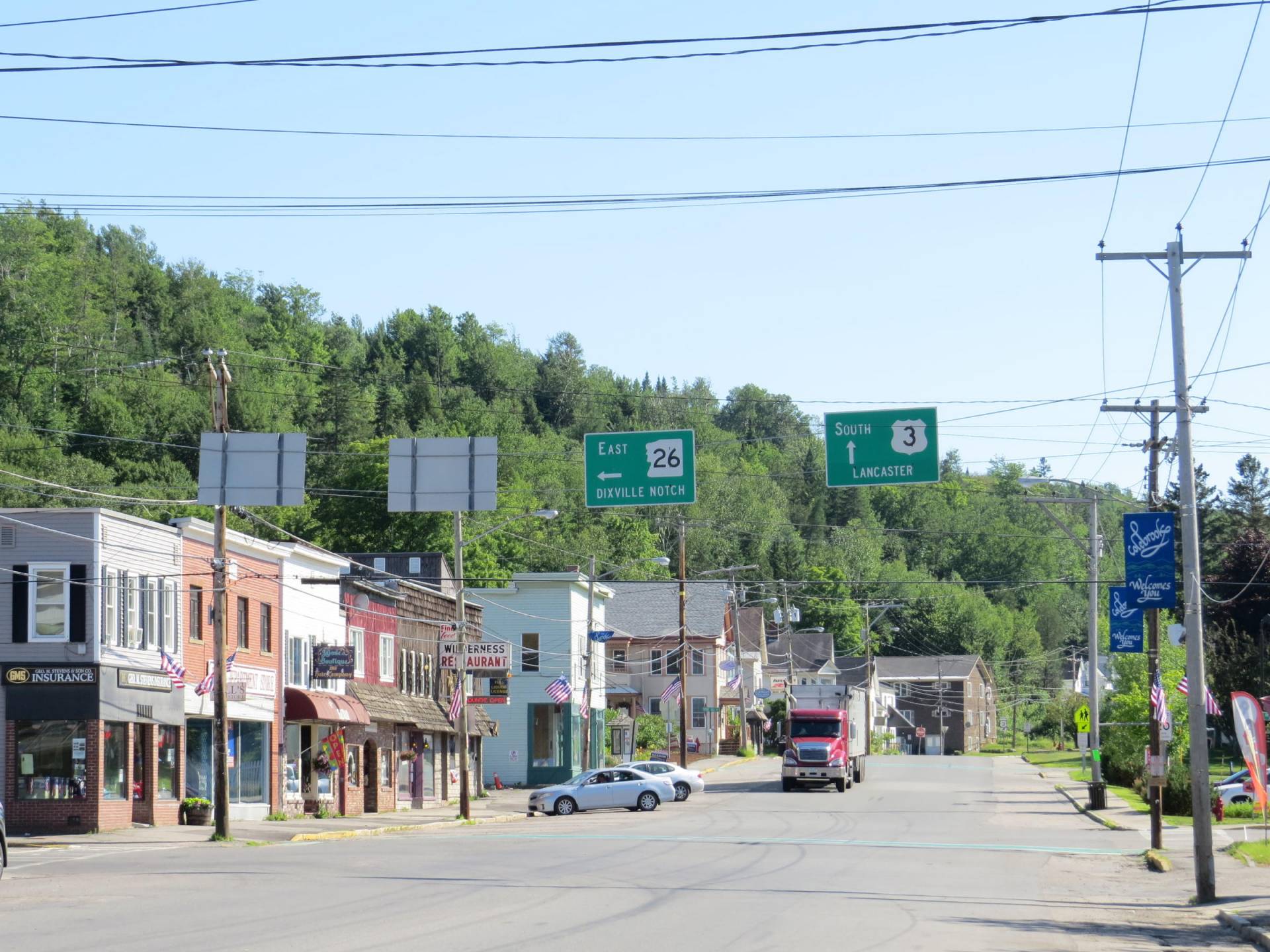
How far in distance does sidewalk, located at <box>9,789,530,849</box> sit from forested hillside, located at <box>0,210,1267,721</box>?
412 inches

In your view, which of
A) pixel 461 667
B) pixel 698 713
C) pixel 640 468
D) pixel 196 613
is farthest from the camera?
pixel 698 713

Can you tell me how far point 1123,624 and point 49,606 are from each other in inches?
1015

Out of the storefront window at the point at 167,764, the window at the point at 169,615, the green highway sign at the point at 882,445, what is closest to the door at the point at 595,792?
the storefront window at the point at 167,764

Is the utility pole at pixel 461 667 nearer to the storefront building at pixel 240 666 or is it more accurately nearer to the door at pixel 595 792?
the door at pixel 595 792

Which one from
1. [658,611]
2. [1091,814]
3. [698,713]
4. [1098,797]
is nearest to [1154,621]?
[1091,814]

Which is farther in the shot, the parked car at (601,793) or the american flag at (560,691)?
the american flag at (560,691)

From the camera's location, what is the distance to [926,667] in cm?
13675

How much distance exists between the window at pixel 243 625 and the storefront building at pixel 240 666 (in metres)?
0.02

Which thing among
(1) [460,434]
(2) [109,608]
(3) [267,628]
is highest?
(1) [460,434]

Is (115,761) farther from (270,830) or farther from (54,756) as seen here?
(270,830)

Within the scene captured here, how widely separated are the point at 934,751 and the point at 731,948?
4823 inches

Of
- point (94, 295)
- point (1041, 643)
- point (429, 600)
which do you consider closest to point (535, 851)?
point (429, 600)

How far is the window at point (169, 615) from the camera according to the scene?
38.1 m

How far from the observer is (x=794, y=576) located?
129500 mm
